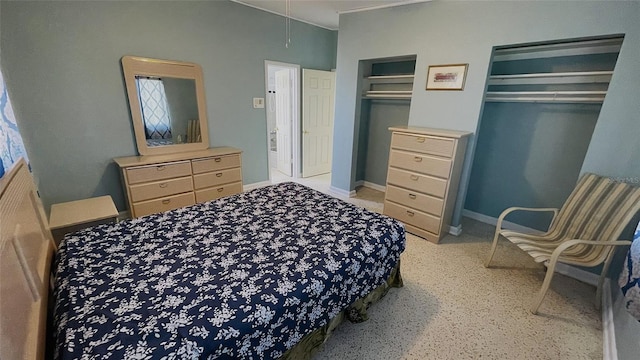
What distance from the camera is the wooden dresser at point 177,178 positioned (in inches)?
104

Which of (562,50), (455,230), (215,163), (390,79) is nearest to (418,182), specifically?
(455,230)

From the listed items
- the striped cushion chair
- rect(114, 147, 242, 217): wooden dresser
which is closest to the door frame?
rect(114, 147, 242, 217): wooden dresser

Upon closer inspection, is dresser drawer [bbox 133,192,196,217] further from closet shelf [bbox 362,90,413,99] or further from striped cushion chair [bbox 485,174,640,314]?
striped cushion chair [bbox 485,174,640,314]

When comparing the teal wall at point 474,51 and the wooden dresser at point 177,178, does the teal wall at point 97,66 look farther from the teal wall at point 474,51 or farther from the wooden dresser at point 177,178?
the teal wall at point 474,51

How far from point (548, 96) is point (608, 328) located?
194 cm

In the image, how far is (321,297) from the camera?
1329 mm

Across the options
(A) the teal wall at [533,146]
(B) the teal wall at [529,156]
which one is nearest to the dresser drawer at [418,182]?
(A) the teal wall at [533,146]

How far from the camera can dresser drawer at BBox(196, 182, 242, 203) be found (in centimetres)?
313

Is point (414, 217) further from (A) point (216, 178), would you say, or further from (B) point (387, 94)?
(A) point (216, 178)

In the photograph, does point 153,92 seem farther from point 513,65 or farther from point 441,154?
point 513,65

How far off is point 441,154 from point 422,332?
5.19ft

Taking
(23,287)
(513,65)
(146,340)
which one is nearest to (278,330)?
(146,340)

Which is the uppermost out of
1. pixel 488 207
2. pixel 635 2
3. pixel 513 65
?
pixel 635 2

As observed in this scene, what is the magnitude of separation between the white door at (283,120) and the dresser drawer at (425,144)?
7.44 ft
